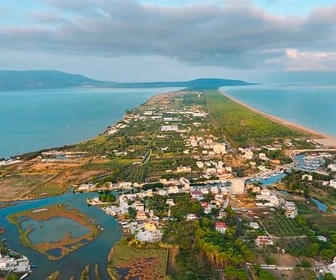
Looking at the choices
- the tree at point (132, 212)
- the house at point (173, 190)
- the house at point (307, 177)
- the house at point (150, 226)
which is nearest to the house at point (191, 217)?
the house at point (150, 226)

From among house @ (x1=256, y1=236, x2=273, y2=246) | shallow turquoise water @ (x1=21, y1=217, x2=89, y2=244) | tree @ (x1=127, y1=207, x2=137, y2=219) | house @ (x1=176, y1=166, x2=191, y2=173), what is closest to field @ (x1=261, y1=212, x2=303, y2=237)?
house @ (x1=256, y1=236, x2=273, y2=246)

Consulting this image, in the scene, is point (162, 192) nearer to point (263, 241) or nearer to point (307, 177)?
point (263, 241)

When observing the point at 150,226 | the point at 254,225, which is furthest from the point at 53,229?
the point at 254,225

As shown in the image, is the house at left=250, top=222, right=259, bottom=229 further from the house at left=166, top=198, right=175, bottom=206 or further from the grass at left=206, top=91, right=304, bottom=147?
the grass at left=206, top=91, right=304, bottom=147

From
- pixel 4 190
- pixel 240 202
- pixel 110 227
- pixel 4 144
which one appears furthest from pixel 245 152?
pixel 4 144

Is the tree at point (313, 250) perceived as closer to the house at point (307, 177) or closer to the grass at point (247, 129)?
the house at point (307, 177)

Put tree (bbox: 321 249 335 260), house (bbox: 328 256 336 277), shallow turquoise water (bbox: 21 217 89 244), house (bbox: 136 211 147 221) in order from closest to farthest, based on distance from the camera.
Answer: house (bbox: 328 256 336 277)
tree (bbox: 321 249 335 260)
shallow turquoise water (bbox: 21 217 89 244)
house (bbox: 136 211 147 221)
